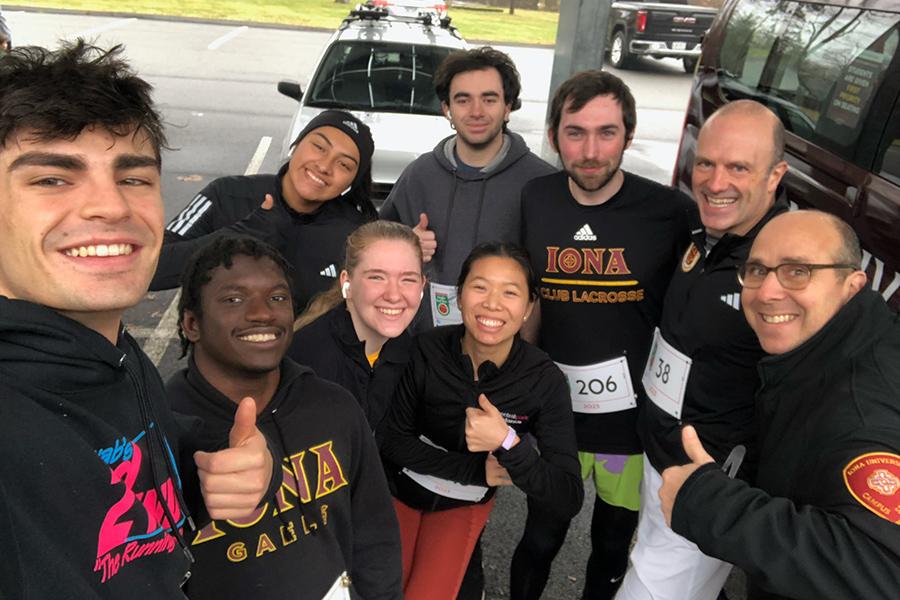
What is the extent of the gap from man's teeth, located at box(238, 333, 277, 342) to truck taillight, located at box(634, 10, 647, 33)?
15782mm

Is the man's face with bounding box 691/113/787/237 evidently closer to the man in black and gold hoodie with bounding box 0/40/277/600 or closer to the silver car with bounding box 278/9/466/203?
the man in black and gold hoodie with bounding box 0/40/277/600

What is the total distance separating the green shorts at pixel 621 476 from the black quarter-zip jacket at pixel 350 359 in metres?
0.78

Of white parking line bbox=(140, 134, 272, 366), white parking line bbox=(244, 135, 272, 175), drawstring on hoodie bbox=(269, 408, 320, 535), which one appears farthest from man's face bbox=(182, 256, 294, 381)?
white parking line bbox=(244, 135, 272, 175)

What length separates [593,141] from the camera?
252 cm

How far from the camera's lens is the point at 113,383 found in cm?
108

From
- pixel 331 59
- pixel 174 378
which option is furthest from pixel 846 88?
pixel 331 59

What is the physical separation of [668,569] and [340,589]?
1.14 m

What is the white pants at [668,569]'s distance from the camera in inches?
88.8

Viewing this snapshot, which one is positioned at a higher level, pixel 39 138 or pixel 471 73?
pixel 39 138

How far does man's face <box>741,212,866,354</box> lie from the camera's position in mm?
1692

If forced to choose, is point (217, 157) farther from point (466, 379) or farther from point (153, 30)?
point (153, 30)

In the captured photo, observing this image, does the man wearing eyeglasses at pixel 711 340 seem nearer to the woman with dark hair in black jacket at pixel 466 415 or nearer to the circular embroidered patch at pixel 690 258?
the circular embroidered patch at pixel 690 258

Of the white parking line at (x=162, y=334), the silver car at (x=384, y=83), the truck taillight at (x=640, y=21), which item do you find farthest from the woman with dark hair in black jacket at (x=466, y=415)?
the truck taillight at (x=640, y=21)

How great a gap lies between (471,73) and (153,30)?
56.9 feet
